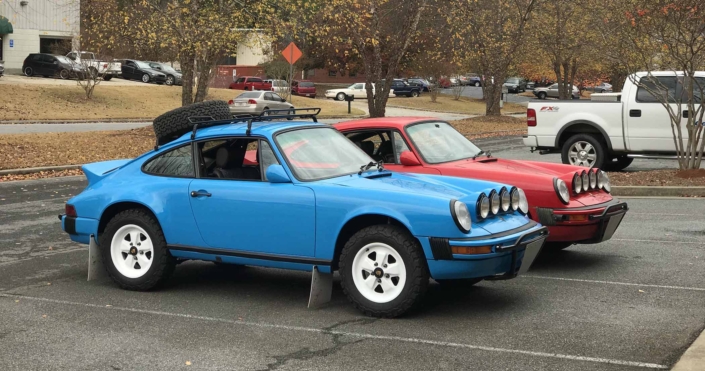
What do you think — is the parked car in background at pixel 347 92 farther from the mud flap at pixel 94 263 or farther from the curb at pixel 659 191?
the mud flap at pixel 94 263

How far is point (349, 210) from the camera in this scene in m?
6.88

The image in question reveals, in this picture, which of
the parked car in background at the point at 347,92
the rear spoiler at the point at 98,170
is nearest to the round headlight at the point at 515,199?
the rear spoiler at the point at 98,170

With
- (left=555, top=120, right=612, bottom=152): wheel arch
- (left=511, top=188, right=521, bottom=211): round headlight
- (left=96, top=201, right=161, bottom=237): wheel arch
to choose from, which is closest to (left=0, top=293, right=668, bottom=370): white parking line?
(left=96, top=201, right=161, bottom=237): wheel arch

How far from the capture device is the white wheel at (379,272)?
6711 mm

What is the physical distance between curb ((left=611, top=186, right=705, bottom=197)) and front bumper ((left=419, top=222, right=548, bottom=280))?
28.1 ft

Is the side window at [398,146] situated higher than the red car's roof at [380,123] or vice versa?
the red car's roof at [380,123]

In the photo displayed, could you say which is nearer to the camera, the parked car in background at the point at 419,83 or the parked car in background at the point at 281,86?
the parked car in background at the point at 281,86

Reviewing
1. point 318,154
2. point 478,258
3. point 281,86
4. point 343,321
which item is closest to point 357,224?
point 343,321

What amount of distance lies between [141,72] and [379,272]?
54341 millimetres

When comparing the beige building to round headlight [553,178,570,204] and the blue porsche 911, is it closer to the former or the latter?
the blue porsche 911

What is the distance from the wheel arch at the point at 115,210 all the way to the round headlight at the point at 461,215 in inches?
106

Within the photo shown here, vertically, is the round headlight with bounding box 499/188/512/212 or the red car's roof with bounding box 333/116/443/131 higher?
the red car's roof with bounding box 333/116/443/131

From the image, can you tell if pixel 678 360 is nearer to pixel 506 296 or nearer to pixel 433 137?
pixel 506 296

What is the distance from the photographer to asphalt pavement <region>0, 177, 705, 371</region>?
19.0 ft
